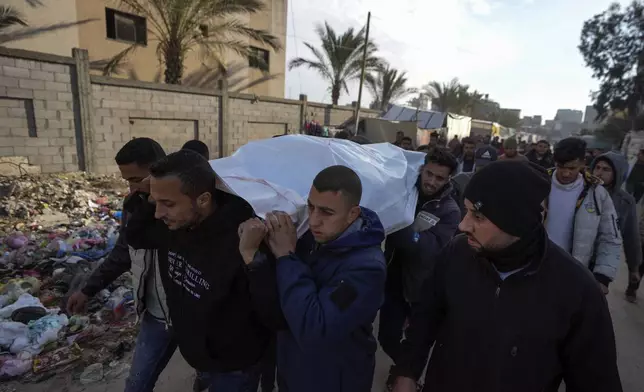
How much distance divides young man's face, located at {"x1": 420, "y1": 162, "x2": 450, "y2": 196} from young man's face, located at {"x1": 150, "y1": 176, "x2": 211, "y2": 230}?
1505mm

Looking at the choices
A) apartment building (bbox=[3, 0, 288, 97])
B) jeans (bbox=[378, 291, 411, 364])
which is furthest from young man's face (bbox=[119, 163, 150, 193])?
apartment building (bbox=[3, 0, 288, 97])

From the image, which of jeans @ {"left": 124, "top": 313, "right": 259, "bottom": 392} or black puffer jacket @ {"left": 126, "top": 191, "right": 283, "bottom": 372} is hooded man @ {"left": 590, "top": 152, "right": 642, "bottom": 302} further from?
jeans @ {"left": 124, "top": 313, "right": 259, "bottom": 392}

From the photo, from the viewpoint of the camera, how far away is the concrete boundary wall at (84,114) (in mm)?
7023

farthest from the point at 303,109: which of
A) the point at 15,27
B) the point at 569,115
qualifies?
the point at 569,115

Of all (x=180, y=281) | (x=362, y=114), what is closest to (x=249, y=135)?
(x=362, y=114)

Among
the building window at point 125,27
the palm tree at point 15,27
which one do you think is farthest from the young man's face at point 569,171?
the building window at point 125,27

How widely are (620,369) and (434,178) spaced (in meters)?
2.34

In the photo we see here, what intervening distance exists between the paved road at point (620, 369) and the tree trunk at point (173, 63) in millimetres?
9315

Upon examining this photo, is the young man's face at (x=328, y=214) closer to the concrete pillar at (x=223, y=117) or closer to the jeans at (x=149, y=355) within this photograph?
the jeans at (x=149, y=355)

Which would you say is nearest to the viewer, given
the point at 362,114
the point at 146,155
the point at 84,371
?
the point at 146,155

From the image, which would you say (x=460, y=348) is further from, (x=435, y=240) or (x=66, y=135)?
(x=66, y=135)

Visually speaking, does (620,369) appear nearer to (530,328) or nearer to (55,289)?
(530,328)

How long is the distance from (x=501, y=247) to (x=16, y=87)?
909cm

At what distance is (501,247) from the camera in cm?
115
